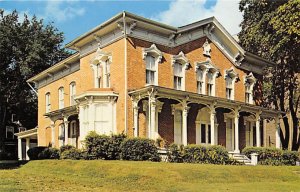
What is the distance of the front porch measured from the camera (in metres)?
26.5

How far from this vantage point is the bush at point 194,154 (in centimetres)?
2500

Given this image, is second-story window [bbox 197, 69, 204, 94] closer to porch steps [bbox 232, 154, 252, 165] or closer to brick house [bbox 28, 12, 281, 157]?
brick house [bbox 28, 12, 281, 157]

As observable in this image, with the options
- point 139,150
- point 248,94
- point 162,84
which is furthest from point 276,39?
point 139,150

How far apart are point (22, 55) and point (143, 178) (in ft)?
110

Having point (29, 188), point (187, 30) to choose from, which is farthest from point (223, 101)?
point (29, 188)

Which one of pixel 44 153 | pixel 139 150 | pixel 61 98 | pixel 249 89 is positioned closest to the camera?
pixel 139 150

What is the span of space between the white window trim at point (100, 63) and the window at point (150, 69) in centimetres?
247

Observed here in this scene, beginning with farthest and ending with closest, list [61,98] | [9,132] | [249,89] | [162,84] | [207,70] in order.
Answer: [9,132] → [61,98] → [249,89] → [207,70] → [162,84]

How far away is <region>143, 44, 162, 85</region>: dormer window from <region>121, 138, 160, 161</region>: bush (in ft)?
17.1

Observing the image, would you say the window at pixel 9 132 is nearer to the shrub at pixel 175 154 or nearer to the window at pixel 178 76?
the window at pixel 178 76

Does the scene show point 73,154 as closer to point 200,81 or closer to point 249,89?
point 200,81

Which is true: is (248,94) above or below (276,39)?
below

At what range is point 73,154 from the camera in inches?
1041

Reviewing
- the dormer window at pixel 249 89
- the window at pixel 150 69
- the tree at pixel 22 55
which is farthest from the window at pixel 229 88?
the tree at pixel 22 55
